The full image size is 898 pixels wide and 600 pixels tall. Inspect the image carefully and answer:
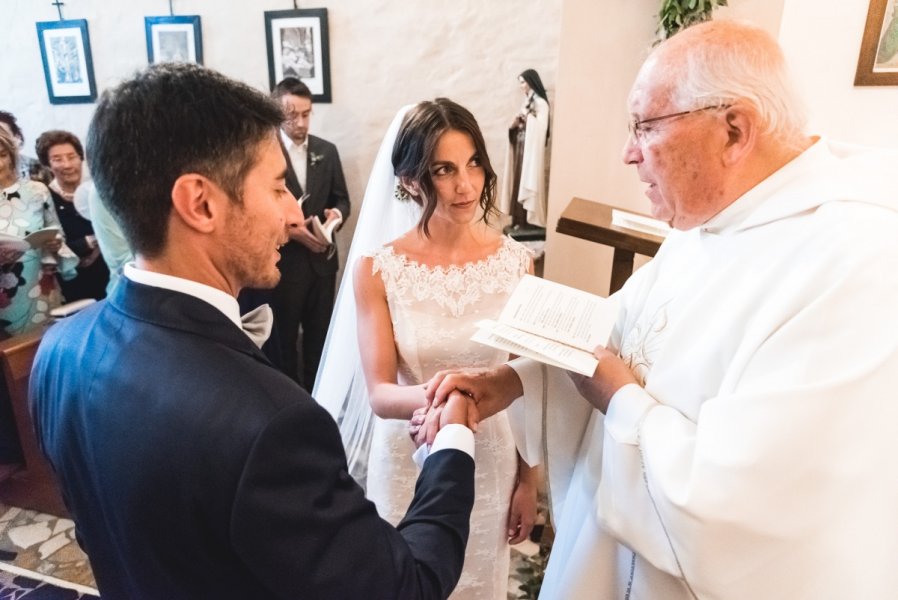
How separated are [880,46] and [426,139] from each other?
2.31 meters

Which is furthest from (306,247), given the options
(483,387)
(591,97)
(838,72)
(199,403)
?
(199,403)

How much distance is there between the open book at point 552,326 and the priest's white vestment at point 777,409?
0.13 metres

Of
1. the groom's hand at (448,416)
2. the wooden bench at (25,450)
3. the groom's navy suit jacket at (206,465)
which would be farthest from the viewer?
the wooden bench at (25,450)

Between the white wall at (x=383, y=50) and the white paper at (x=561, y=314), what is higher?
Result: the white wall at (x=383, y=50)

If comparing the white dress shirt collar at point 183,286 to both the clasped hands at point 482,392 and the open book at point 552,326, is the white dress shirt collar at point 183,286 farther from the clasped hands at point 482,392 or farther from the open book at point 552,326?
the clasped hands at point 482,392

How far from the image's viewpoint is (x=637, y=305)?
1.52 metres

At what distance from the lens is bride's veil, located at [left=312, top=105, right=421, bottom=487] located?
2199 millimetres

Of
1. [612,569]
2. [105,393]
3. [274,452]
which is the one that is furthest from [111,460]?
[612,569]

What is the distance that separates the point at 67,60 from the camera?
16.7 feet

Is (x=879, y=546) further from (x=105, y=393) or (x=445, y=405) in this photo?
(x=105, y=393)

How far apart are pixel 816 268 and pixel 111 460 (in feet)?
3.90

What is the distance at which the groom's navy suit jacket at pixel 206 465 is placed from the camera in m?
0.78

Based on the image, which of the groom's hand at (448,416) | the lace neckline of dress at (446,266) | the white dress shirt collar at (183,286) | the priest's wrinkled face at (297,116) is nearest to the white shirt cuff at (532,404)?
the groom's hand at (448,416)

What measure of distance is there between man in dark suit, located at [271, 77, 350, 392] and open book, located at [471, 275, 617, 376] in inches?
105
